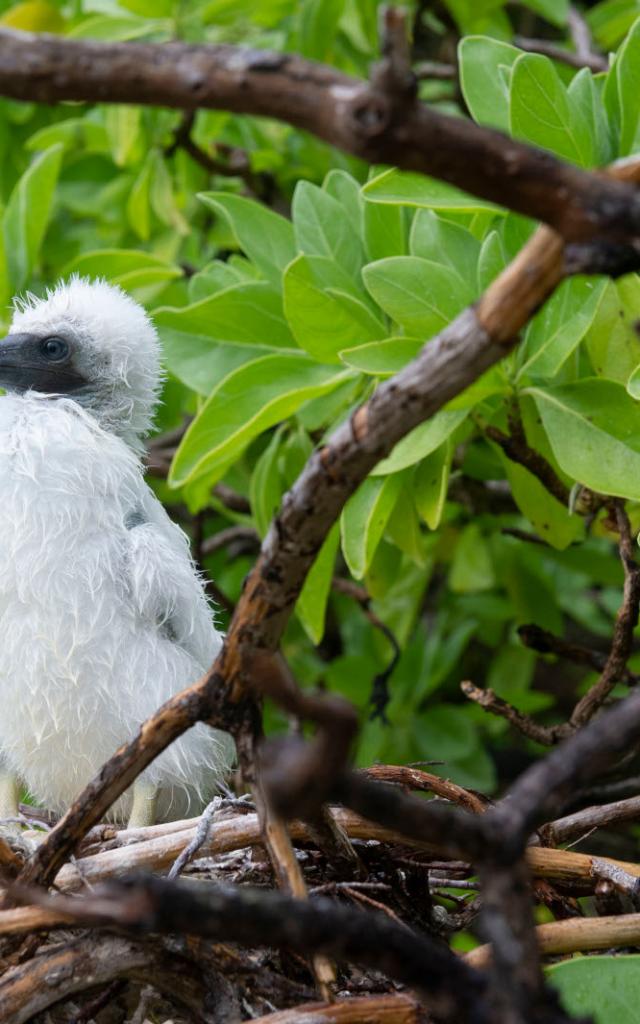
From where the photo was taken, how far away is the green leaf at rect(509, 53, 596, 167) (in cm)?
168

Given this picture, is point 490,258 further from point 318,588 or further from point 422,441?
point 318,588

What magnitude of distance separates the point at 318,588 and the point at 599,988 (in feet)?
3.04

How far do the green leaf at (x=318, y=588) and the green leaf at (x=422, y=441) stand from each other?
0.99 feet

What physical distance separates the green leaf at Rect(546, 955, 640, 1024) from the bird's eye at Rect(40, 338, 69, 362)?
1.31 metres

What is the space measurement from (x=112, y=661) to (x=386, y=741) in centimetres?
119

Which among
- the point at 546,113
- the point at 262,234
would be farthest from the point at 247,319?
the point at 546,113

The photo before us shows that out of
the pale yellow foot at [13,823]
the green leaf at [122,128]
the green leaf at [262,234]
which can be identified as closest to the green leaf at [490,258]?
the green leaf at [262,234]

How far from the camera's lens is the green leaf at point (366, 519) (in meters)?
1.94

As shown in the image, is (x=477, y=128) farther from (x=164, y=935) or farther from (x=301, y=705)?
(x=164, y=935)

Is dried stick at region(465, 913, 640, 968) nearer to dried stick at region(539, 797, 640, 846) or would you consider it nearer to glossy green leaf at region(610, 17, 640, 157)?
dried stick at region(539, 797, 640, 846)

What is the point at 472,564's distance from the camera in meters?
2.79

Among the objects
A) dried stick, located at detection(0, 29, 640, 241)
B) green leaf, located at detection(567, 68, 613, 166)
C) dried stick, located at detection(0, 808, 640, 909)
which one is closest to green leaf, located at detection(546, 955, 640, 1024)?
dried stick, located at detection(0, 808, 640, 909)

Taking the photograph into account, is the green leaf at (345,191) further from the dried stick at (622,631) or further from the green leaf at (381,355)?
the dried stick at (622,631)

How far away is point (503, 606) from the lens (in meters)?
3.07
